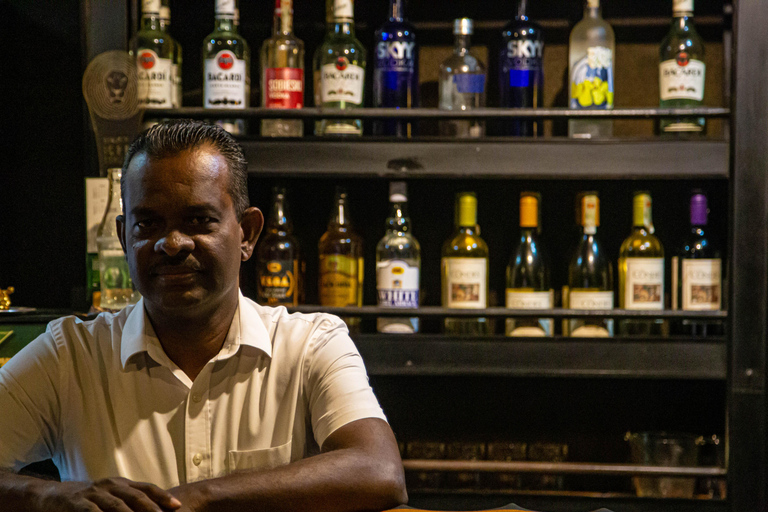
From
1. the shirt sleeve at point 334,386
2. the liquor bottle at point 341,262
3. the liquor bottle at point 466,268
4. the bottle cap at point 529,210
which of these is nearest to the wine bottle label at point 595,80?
the bottle cap at point 529,210

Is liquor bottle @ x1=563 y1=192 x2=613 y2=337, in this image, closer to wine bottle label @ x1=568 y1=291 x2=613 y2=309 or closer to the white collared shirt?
wine bottle label @ x1=568 y1=291 x2=613 y2=309

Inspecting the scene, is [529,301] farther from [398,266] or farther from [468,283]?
[398,266]

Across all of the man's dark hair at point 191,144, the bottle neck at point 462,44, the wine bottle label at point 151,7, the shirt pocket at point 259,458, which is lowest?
the shirt pocket at point 259,458

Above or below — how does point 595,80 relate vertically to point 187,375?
above

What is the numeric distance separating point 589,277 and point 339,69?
0.77m

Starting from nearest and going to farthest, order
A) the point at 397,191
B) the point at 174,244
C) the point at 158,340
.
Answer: the point at 174,244
the point at 158,340
the point at 397,191

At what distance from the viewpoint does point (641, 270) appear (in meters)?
1.46

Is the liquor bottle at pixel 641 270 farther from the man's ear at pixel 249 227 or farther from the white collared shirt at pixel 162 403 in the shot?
the man's ear at pixel 249 227

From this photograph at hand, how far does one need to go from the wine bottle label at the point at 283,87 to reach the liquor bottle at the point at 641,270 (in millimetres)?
809

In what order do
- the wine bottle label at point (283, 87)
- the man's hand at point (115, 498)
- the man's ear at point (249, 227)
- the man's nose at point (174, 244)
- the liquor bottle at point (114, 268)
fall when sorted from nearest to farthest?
the man's hand at point (115, 498), the man's nose at point (174, 244), the man's ear at point (249, 227), the liquor bottle at point (114, 268), the wine bottle label at point (283, 87)

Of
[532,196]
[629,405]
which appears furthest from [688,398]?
[532,196]

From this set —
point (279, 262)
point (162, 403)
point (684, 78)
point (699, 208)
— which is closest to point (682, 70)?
point (684, 78)

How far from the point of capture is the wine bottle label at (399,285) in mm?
1471

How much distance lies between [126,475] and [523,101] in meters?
1.12
